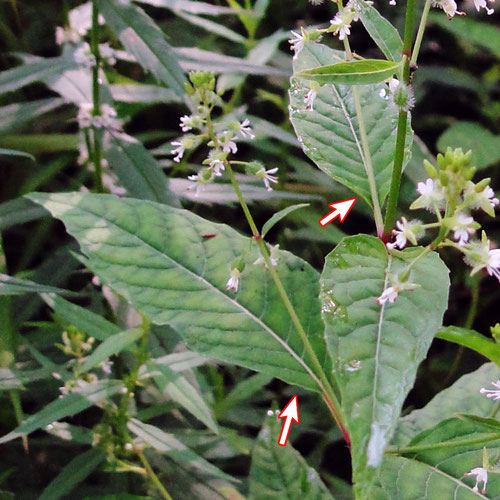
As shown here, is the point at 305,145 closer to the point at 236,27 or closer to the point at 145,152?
the point at 145,152

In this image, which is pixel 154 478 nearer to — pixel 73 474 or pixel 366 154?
pixel 73 474

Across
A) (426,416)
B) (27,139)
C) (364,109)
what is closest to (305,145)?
(364,109)

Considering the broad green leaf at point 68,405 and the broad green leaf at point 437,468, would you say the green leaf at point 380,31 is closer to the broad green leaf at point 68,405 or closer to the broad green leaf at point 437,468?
the broad green leaf at point 437,468

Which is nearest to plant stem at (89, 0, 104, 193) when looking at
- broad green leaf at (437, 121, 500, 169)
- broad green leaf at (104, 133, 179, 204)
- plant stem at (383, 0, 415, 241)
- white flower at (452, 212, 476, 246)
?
broad green leaf at (104, 133, 179, 204)

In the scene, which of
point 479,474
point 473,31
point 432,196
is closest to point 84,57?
point 432,196

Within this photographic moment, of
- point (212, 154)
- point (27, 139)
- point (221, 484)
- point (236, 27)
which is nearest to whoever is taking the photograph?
point (212, 154)

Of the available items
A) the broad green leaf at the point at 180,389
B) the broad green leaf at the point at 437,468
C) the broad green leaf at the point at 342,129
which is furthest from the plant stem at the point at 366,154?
the broad green leaf at the point at 180,389

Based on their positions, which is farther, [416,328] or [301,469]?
[301,469]
